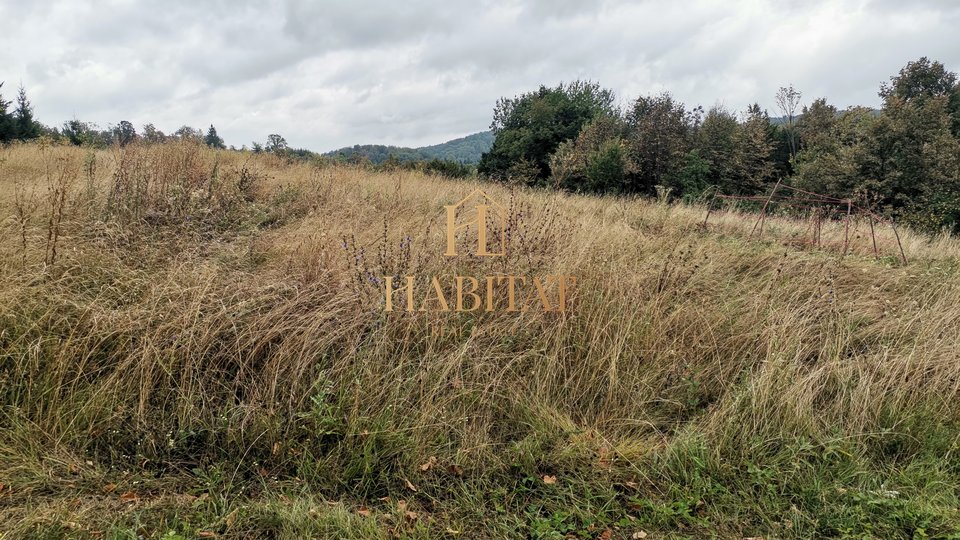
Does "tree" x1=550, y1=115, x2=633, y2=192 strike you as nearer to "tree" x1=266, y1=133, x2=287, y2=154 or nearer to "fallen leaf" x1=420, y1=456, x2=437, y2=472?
"tree" x1=266, y1=133, x2=287, y2=154

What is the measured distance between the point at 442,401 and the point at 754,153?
1035 inches

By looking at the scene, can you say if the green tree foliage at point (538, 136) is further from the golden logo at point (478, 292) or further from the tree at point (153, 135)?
the golden logo at point (478, 292)

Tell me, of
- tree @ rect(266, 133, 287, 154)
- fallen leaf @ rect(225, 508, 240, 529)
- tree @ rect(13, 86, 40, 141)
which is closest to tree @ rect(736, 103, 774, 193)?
tree @ rect(266, 133, 287, 154)

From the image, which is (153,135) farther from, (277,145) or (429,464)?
(429,464)

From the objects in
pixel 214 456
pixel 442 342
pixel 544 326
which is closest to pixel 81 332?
pixel 214 456

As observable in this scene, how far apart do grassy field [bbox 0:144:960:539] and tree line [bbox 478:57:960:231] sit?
20.7 ft

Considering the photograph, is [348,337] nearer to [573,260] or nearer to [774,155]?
[573,260]

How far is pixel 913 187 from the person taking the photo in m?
14.3

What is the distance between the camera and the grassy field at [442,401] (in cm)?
182

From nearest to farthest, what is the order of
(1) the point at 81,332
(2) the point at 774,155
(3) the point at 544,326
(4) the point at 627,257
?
(1) the point at 81,332 → (3) the point at 544,326 → (4) the point at 627,257 → (2) the point at 774,155

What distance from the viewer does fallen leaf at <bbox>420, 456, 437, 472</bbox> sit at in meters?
Answer: 2.01

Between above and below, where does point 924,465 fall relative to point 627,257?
below

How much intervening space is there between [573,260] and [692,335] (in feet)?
3.13

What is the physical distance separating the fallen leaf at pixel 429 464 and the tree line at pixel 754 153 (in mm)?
7213
